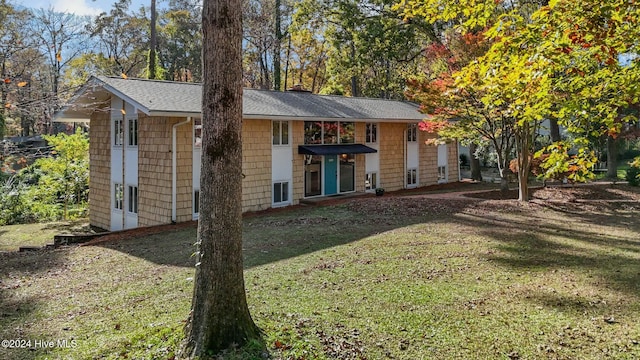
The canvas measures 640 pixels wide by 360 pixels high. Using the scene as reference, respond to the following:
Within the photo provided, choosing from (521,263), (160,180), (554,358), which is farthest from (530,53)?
(160,180)

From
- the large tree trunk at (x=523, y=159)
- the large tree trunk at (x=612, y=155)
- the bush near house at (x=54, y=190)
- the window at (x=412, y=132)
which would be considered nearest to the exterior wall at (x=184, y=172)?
the bush near house at (x=54, y=190)

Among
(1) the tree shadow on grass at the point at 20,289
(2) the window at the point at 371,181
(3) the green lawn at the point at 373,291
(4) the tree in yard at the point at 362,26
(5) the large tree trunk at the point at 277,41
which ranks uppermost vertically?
(5) the large tree trunk at the point at 277,41

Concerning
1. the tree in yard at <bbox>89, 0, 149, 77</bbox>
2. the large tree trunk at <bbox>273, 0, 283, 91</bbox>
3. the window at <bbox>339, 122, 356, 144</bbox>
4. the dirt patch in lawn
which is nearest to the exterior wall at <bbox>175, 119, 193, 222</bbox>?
the dirt patch in lawn

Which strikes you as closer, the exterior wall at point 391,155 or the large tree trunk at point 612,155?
the exterior wall at point 391,155

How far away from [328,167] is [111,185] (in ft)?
28.2

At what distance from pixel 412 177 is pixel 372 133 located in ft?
12.1

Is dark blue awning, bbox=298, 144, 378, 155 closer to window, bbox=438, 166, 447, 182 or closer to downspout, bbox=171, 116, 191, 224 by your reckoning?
downspout, bbox=171, 116, 191, 224

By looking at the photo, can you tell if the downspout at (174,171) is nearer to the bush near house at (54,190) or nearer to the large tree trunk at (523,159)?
the bush near house at (54,190)

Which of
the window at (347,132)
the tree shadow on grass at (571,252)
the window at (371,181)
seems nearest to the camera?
the tree shadow on grass at (571,252)

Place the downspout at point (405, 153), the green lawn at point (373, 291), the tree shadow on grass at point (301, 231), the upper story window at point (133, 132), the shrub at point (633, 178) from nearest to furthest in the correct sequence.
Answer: the green lawn at point (373, 291) → the tree shadow on grass at point (301, 231) → the upper story window at point (133, 132) → the shrub at point (633, 178) → the downspout at point (405, 153)

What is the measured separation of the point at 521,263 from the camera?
8.20m

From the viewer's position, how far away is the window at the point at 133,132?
51.0ft

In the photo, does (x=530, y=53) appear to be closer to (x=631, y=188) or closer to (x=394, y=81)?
(x=631, y=188)

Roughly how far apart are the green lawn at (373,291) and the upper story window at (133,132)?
4555 millimetres
